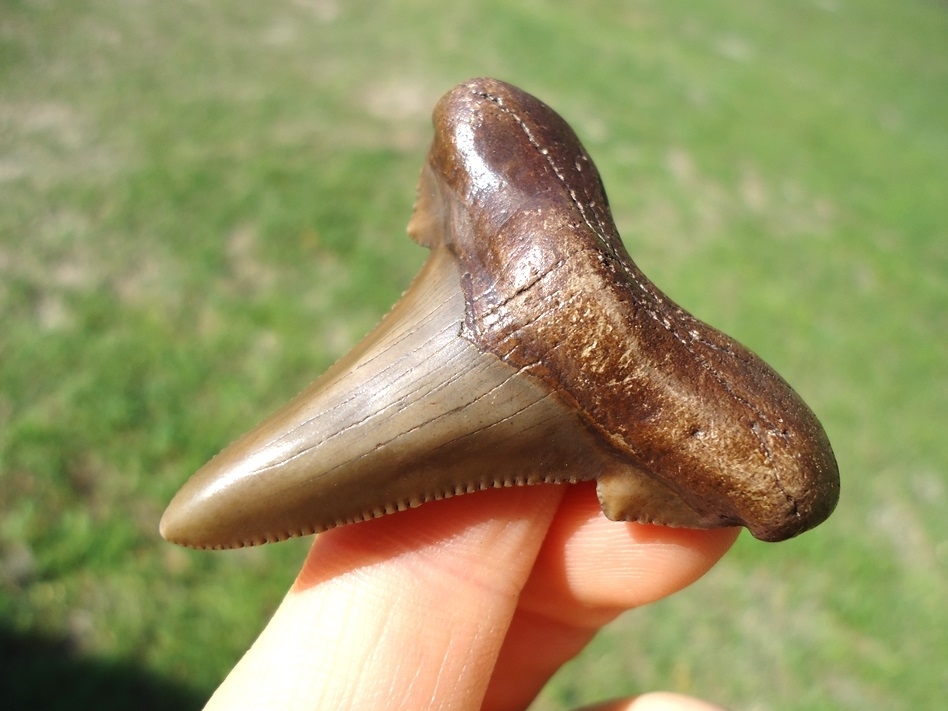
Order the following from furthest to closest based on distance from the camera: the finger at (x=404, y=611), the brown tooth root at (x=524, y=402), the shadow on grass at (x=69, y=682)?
the shadow on grass at (x=69, y=682) < the finger at (x=404, y=611) < the brown tooth root at (x=524, y=402)

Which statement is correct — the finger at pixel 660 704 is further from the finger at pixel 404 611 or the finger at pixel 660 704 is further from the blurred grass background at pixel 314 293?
the blurred grass background at pixel 314 293

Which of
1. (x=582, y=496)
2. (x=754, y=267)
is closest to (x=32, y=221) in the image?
(x=582, y=496)

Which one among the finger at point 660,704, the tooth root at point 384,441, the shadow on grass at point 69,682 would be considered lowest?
the shadow on grass at point 69,682

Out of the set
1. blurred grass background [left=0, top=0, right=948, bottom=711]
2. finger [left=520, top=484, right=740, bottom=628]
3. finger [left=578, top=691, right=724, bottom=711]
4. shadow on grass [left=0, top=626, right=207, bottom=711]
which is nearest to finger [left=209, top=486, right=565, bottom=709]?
finger [left=520, top=484, right=740, bottom=628]

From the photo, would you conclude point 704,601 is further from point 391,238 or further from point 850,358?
point 391,238

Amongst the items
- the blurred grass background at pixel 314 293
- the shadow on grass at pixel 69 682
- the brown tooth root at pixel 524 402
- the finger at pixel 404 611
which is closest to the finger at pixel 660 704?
the finger at pixel 404 611

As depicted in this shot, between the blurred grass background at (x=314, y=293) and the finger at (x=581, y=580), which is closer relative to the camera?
the finger at (x=581, y=580)

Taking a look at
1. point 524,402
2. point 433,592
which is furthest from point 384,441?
point 433,592
